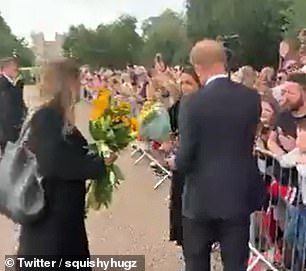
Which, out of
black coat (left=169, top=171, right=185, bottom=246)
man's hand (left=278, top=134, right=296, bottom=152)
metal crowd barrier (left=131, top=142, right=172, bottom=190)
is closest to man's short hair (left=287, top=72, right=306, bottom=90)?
man's hand (left=278, top=134, right=296, bottom=152)

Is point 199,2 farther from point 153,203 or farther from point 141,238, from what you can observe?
point 141,238

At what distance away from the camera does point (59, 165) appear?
A: 471cm

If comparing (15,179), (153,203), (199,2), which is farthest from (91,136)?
(199,2)

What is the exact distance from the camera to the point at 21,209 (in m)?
4.86

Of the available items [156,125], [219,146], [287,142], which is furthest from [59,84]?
[156,125]

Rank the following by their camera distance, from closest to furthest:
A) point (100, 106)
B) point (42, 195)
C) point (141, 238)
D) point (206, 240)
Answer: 1. point (42, 195)
2. point (206, 240)
3. point (100, 106)
4. point (141, 238)

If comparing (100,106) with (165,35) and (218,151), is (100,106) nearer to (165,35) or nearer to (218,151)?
(218,151)

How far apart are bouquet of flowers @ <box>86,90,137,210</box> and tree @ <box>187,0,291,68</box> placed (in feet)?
63.9

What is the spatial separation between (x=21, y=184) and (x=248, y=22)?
1017 inches

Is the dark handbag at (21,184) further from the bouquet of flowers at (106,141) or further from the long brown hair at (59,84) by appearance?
the bouquet of flowers at (106,141)

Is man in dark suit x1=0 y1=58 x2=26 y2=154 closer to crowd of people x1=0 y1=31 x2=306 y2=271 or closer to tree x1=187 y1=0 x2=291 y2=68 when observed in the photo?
crowd of people x1=0 y1=31 x2=306 y2=271

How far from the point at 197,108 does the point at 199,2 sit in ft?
92.5

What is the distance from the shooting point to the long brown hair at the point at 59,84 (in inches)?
187

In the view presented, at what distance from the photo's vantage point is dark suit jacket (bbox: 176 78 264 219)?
4906 millimetres
